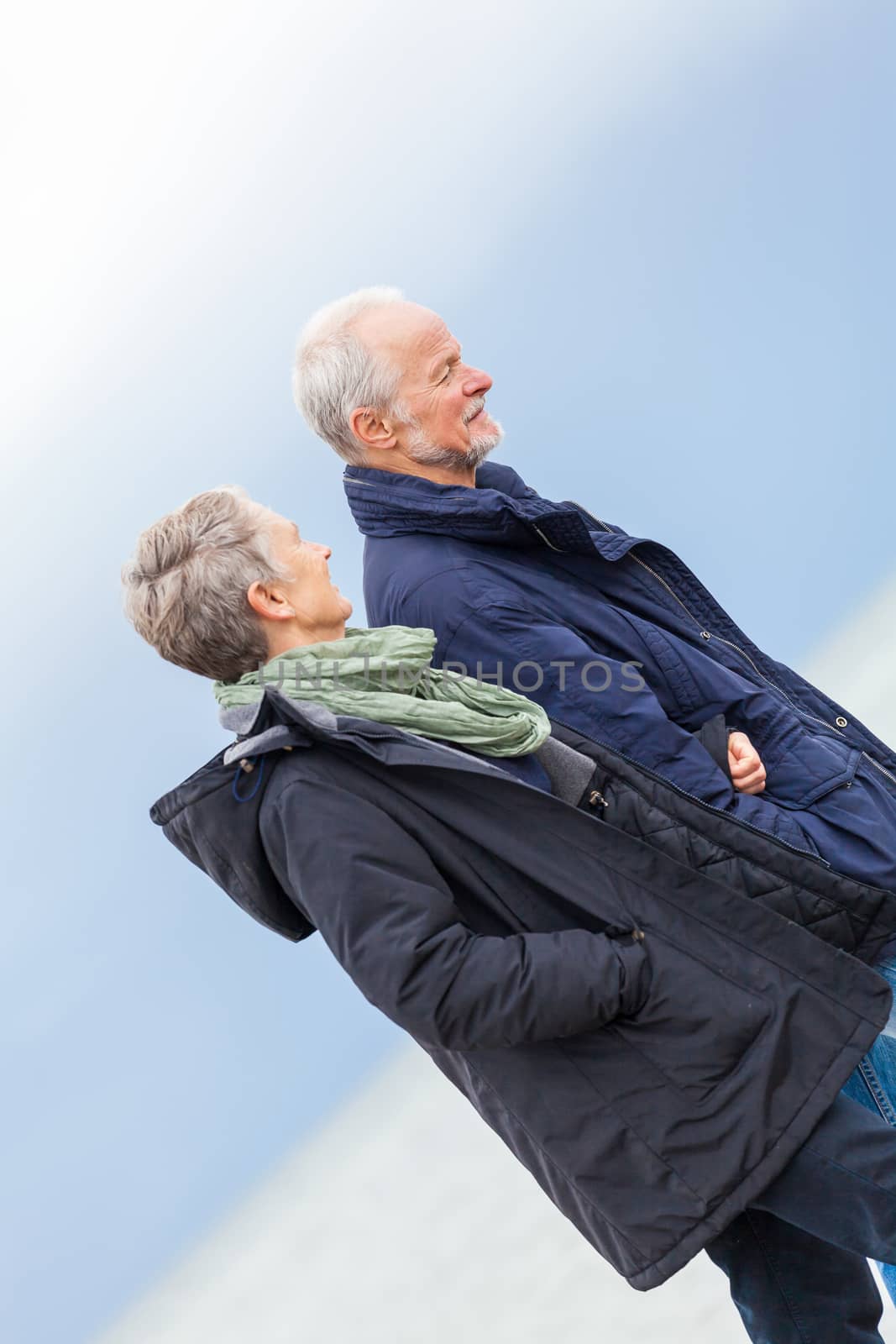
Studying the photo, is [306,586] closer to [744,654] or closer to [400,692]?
[400,692]

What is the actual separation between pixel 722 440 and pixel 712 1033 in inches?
146

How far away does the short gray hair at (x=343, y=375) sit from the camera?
6.96ft

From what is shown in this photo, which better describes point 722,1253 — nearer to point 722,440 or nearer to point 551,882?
point 551,882

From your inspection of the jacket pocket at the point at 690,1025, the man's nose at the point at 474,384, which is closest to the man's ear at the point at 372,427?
the man's nose at the point at 474,384

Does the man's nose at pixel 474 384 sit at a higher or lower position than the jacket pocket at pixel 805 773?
higher

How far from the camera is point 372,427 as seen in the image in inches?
83.7

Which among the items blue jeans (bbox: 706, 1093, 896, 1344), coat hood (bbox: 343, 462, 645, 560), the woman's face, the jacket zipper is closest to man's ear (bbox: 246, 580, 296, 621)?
the woman's face

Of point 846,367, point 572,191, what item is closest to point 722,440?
point 846,367

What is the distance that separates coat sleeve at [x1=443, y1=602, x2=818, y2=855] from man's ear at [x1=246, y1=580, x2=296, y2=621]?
0.29 metres

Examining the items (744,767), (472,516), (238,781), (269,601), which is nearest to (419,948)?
(238,781)

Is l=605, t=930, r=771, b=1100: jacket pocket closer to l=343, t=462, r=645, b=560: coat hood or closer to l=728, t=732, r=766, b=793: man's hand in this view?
l=728, t=732, r=766, b=793: man's hand

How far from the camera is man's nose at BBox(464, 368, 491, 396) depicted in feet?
7.09

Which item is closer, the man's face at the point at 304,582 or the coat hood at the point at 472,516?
the man's face at the point at 304,582

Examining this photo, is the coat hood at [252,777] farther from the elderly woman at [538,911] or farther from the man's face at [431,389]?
the man's face at [431,389]
